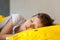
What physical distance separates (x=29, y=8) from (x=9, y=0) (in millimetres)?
363

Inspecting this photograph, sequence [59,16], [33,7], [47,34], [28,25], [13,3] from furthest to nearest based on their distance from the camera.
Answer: [13,3]
[33,7]
[59,16]
[28,25]
[47,34]

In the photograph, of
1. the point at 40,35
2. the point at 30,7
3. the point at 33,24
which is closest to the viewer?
the point at 40,35

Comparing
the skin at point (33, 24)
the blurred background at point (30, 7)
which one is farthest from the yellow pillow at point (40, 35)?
the blurred background at point (30, 7)

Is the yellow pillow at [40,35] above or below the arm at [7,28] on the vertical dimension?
below

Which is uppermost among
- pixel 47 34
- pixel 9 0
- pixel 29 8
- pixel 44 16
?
pixel 9 0

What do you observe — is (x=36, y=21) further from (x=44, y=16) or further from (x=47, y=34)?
(x=47, y=34)

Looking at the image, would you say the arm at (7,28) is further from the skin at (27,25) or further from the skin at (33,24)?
the skin at (33,24)

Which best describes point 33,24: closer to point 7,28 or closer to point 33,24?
point 33,24

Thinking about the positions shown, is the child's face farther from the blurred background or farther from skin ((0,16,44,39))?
the blurred background

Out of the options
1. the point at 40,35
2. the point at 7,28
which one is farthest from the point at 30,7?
the point at 40,35

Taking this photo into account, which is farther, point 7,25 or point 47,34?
point 7,25

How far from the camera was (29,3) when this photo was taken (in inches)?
73.4

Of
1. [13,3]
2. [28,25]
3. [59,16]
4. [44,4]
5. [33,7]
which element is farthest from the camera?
[13,3]

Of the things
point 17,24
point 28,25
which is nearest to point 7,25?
point 17,24
